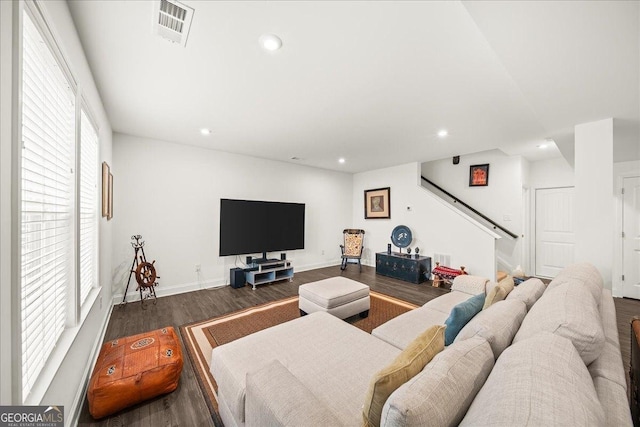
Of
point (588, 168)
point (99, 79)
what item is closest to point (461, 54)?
point (588, 168)

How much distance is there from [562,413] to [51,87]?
8.03ft

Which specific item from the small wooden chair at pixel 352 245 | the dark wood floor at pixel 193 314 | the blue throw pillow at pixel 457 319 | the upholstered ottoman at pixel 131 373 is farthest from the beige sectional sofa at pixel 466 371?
the small wooden chair at pixel 352 245

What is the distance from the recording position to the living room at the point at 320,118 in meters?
1.38

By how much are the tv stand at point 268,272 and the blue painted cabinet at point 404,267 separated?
202 cm

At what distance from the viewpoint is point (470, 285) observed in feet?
8.64

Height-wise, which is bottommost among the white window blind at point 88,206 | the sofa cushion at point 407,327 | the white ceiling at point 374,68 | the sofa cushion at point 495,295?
the sofa cushion at point 407,327

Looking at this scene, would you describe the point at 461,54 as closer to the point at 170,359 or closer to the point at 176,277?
the point at 170,359

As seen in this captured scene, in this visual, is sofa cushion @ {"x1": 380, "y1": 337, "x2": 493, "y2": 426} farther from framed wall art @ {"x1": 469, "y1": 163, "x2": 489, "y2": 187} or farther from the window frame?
framed wall art @ {"x1": 469, "y1": 163, "x2": 489, "y2": 187}

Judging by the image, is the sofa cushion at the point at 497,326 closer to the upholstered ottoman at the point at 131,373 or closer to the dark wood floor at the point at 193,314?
the dark wood floor at the point at 193,314

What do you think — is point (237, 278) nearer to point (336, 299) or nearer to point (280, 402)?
point (336, 299)

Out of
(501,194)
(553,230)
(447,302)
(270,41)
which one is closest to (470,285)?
(447,302)

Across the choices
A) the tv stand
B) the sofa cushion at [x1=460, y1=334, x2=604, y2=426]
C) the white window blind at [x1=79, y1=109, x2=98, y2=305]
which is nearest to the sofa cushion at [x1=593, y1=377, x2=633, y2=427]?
the sofa cushion at [x1=460, y1=334, x2=604, y2=426]

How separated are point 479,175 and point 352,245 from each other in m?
3.18

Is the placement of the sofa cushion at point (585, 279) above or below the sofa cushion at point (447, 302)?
above
